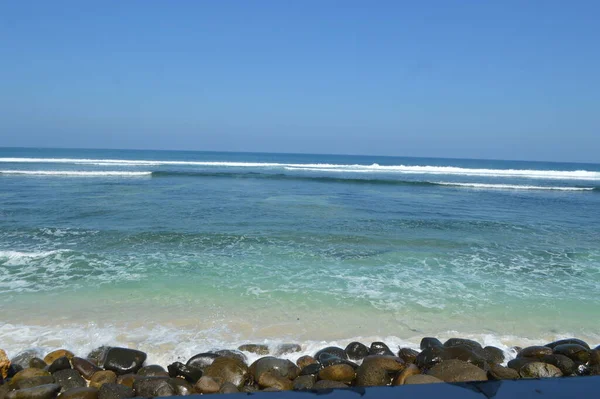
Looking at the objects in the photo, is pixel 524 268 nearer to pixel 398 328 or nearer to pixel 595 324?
pixel 595 324

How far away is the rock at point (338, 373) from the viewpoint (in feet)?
15.3

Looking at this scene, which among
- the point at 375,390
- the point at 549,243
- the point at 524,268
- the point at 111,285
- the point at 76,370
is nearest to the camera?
the point at 375,390

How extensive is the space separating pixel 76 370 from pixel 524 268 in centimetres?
887

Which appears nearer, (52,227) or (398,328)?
(398,328)


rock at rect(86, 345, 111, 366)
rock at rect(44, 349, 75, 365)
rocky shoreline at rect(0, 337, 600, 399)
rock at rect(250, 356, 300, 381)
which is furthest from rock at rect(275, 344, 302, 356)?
rock at rect(44, 349, 75, 365)

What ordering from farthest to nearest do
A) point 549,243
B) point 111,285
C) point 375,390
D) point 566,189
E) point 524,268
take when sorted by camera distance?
point 566,189, point 549,243, point 524,268, point 111,285, point 375,390

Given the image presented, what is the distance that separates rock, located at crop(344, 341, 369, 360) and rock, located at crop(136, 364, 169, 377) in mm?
2150

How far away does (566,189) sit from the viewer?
31.8m

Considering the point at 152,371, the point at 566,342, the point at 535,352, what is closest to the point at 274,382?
the point at 152,371

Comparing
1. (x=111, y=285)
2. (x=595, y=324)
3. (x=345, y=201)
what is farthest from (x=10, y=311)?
(x=345, y=201)

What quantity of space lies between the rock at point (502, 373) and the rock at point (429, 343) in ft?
2.54

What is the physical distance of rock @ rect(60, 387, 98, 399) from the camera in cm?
406

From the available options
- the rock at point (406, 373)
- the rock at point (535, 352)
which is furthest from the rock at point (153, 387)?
the rock at point (535, 352)

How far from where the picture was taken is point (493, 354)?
17.6 feet
